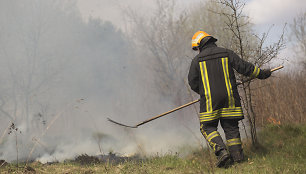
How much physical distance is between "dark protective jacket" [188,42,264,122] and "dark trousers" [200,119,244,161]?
109mm

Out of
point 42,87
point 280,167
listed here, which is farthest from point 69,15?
point 280,167

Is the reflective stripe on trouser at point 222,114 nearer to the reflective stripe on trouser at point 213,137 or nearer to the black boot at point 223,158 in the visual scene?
the reflective stripe on trouser at point 213,137

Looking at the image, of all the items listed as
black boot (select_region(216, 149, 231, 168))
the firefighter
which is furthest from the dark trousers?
black boot (select_region(216, 149, 231, 168))

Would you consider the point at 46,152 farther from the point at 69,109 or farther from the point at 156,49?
the point at 156,49

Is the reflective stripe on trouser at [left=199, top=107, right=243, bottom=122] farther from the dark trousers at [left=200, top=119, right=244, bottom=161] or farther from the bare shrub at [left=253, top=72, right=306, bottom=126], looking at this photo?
the bare shrub at [left=253, top=72, right=306, bottom=126]

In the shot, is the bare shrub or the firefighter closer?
the firefighter

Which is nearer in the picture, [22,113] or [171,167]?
[171,167]

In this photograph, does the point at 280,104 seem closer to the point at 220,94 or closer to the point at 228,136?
the point at 228,136

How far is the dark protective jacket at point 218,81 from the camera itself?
3.64m

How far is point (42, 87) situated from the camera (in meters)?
9.66

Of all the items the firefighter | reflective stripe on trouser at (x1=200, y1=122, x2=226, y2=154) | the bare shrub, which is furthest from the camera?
the bare shrub

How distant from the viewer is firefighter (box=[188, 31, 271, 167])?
3637 mm

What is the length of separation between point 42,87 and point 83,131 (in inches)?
123

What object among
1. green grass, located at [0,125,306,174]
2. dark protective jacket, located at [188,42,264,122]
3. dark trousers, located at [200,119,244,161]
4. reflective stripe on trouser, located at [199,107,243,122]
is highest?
dark protective jacket, located at [188,42,264,122]
